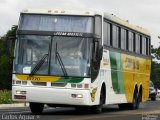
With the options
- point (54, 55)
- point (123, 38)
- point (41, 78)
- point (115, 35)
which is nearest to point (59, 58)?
point (54, 55)

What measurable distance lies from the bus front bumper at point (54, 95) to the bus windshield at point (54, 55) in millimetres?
550

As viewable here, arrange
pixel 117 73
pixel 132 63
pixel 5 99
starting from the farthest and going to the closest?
pixel 5 99, pixel 132 63, pixel 117 73

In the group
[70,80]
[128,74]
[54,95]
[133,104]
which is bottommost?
[133,104]

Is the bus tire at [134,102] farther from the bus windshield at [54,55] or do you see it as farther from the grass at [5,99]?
the grass at [5,99]

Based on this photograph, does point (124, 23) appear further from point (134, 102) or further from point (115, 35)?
point (134, 102)

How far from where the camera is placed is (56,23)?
2394 centimetres

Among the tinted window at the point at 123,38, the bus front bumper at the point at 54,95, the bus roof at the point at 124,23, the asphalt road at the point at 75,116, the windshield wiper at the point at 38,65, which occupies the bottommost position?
the asphalt road at the point at 75,116

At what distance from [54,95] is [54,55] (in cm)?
133

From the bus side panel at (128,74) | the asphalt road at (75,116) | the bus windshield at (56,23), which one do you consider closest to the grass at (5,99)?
the bus side panel at (128,74)

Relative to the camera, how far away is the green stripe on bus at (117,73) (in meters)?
27.1

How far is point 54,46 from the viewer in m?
23.4

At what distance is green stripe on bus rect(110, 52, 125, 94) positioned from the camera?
1067 inches

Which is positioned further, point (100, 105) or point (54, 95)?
point (100, 105)

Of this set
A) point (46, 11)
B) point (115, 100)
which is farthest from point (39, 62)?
point (115, 100)
